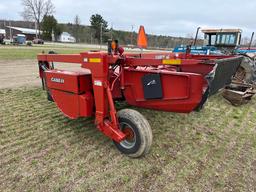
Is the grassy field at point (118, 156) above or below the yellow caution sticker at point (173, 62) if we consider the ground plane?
below

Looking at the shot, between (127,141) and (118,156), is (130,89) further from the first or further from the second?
(118,156)

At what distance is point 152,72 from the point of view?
2.67 m

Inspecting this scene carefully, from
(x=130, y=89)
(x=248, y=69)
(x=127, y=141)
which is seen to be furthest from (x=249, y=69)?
(x=127, y=141)

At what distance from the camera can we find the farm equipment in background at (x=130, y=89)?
249 centimetres

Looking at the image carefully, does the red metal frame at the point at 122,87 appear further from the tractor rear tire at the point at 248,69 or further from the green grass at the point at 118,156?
the tractor rear tire at the point at 248,69

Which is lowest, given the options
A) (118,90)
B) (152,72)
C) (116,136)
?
(116,136)

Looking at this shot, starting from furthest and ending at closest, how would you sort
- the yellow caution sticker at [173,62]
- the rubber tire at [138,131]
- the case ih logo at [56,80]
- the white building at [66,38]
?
the white building at [66,38] < the case ih logo at [56,80] < the rubber tire at [138,131] < the yellow caution sticker at [173,62]

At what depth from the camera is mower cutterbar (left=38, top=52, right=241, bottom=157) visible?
8.14 feet

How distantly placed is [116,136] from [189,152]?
1042 mm

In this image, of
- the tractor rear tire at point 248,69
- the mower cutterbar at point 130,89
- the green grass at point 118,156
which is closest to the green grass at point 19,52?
the green grass at point 118,156

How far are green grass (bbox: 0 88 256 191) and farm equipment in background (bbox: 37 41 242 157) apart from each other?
335 mm

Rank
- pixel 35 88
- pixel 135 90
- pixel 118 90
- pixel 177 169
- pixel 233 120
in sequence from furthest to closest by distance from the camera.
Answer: pixel 35 88, pixel 233 120, pixel 118 90, pixel 135 90, pixel 177 169

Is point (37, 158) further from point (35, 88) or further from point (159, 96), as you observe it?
point (35, 88)

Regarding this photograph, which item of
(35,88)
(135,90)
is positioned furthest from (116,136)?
(35,88)
